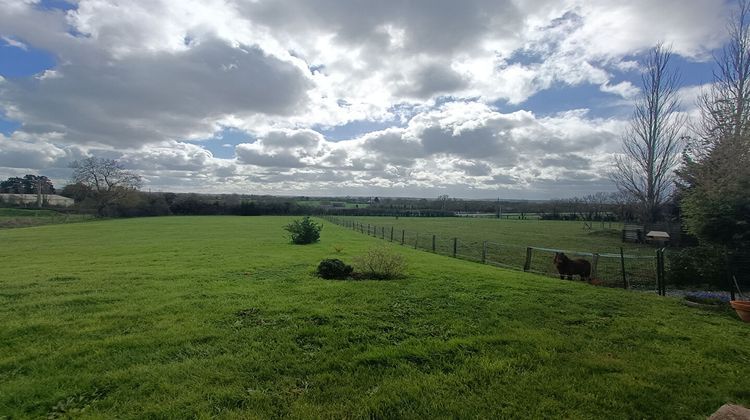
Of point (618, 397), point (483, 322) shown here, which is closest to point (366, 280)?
point (483, 322)

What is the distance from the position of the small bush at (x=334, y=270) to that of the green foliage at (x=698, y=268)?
1161 centimetres

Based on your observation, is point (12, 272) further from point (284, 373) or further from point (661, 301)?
point (661, 301)

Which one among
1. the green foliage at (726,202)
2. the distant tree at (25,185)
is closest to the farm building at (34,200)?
the distant tree at (25,185)

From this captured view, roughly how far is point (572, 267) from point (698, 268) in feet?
13.4

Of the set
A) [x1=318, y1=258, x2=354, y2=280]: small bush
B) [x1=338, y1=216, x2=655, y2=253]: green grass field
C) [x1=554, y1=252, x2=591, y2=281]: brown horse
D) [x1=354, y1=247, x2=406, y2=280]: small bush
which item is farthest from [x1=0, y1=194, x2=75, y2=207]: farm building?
[x1=554, y1=252, x2=591, y2=281]: brown horse

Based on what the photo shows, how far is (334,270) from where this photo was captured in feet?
35.2

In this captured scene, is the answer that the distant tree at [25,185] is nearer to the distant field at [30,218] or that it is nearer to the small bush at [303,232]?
the distant field at [30,218]

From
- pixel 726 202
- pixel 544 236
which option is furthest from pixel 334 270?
pixel 544 236

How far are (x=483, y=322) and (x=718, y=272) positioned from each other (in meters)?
11.2

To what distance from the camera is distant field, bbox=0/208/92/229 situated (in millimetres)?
51938

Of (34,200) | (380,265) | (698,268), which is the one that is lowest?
(698,268)

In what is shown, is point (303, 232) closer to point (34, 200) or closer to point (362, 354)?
point (362, 354)

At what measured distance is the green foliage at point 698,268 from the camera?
12.4 meters

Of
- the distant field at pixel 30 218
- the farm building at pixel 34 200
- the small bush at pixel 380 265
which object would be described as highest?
the farm building at pixel 34 200
